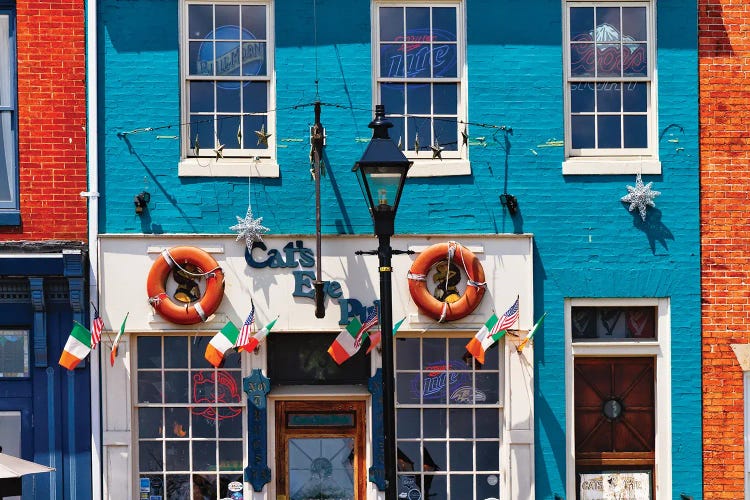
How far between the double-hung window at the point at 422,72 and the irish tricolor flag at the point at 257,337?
2.34 metres

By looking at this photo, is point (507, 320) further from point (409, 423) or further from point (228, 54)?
point (228, 54)

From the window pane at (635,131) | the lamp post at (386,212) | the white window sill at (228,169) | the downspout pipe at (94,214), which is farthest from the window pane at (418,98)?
the downspout pipe at (94,214)

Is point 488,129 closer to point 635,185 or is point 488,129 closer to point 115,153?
point 635,185

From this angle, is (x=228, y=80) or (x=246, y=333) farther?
(x=228, y=80)

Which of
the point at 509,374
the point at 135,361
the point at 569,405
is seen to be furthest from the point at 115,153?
the point at 569,405

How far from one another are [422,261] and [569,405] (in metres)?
2.20

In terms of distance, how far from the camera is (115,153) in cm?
1077

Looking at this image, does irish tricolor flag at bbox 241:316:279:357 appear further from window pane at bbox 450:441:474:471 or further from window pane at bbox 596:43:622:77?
window pane at bbox 596:43:622:77

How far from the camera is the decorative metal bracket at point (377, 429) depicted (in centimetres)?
1075

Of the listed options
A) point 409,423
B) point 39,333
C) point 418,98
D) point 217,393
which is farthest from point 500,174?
point 39,333

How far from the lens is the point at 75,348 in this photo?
10258 millimetres

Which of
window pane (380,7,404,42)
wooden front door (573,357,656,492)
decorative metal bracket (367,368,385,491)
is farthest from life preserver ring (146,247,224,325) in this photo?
wooden front door (573,357,656,492)

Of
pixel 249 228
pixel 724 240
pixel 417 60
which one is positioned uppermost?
pixel 417 60

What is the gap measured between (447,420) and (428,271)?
1.62m
